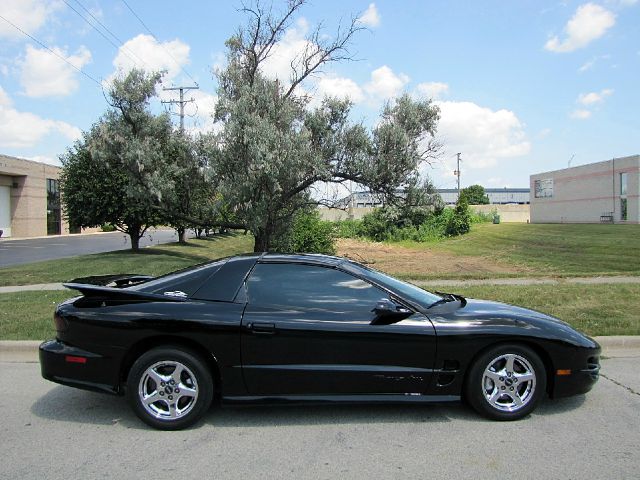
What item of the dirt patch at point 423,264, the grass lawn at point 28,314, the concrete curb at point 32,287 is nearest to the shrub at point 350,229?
the dirt patch at point 423,264

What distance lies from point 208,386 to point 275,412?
2.35 feet

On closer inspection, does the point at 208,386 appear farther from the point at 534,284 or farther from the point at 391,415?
the point at 534,284

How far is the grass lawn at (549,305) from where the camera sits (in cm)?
750

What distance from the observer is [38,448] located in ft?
12.9

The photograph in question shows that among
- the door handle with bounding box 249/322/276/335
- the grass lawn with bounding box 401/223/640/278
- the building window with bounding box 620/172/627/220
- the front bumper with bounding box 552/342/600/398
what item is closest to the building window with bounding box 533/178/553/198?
Result: the building window with bounding box 620/172/627/220

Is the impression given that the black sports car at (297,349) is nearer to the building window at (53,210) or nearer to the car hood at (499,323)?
the car hood at (499,323)

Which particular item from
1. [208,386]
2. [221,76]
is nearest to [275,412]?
[208,386]

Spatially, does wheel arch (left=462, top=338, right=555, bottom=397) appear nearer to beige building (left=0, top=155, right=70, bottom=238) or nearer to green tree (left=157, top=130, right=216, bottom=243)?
green tree (left=157, top=130, right=216, bottom=243)

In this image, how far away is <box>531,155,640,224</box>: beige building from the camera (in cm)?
4469

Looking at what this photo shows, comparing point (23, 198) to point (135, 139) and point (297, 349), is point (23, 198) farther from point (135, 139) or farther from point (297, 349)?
point (297, 349)

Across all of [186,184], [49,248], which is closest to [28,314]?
[186,184]

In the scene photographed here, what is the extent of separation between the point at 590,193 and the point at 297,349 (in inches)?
2118

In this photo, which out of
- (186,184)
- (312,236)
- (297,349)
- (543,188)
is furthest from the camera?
(543,188)

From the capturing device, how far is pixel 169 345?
4.36 m
